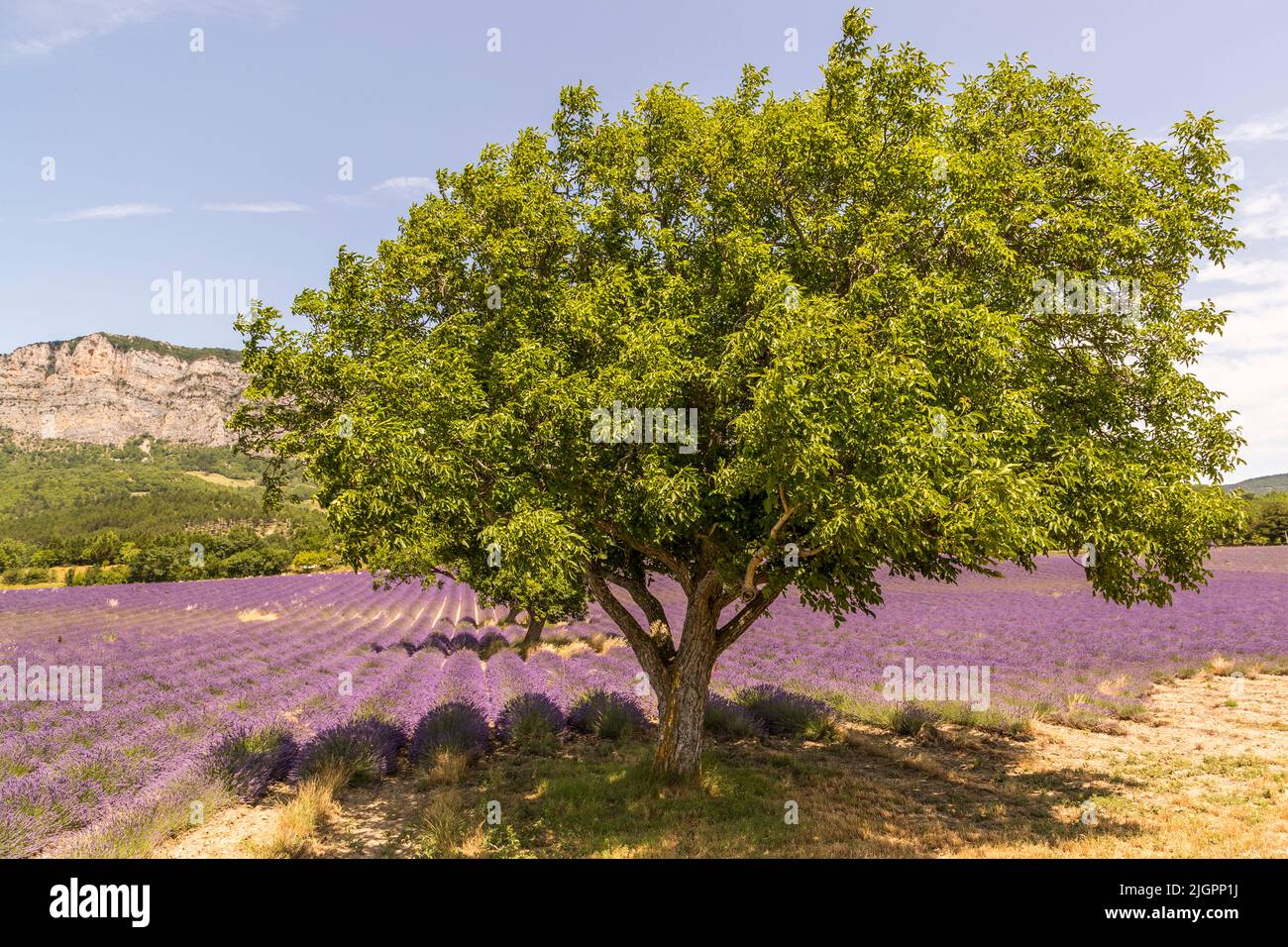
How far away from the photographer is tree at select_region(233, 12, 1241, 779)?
22.2 feet

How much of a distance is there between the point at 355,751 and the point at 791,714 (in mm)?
9367

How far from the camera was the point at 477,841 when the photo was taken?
8625 millimetres

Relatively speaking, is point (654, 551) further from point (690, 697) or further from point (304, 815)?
point (304, 815)

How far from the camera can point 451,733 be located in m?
13.0

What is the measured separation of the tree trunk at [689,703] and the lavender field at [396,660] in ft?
18.1

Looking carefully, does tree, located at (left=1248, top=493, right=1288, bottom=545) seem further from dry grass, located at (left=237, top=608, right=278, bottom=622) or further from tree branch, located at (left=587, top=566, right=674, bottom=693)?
dry grass, located at (left=237, top=608, right=278, bottom=622)

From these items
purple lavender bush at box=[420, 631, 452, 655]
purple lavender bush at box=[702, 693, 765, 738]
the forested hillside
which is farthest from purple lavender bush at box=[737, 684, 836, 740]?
the forested hillside

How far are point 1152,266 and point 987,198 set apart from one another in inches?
125

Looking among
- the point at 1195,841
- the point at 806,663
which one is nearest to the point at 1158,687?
the point at 806,663

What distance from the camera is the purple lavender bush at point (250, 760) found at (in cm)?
1002

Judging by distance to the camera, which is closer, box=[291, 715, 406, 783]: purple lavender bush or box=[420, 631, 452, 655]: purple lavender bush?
box=[291, 715, 406, 783]: purple lavender bush
